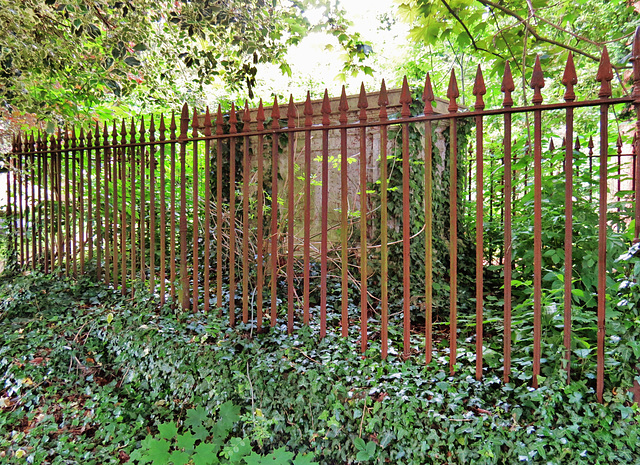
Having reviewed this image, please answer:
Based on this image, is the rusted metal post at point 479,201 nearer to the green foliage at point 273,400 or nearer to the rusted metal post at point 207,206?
the green foliage at point 273,400

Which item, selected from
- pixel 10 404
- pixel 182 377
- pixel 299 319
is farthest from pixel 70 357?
pixel 299 319

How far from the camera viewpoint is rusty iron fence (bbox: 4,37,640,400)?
7.67ft

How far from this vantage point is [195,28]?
3943 mm

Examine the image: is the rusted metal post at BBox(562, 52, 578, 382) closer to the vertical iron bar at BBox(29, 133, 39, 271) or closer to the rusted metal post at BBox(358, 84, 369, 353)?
the rusted metal post at BBox(358, 84, 369, 353)

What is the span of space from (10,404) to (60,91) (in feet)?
11.6

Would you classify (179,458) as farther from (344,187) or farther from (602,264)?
(602,264)

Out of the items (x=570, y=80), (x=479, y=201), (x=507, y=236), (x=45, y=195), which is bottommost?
(x=507, y=236)

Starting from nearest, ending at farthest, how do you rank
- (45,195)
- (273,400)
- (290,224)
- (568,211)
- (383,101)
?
1. (568,211)
2. (383,101)
3. (273,400)
4. (290,224)
5. (45,195)

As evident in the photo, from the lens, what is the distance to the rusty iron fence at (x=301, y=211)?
234 centimetres

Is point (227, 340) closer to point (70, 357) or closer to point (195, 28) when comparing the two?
point (70, 357)

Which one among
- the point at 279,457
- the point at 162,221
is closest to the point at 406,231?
the point at 279,457

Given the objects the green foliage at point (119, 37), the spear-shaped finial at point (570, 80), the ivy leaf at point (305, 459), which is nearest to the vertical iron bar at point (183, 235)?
the green foliage at point (119, 37)

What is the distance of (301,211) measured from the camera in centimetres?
495

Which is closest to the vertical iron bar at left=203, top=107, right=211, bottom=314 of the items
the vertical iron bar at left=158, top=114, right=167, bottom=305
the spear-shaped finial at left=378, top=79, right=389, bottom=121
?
the vertical iron bar at left=158, top=114, right=167, bottom=305
